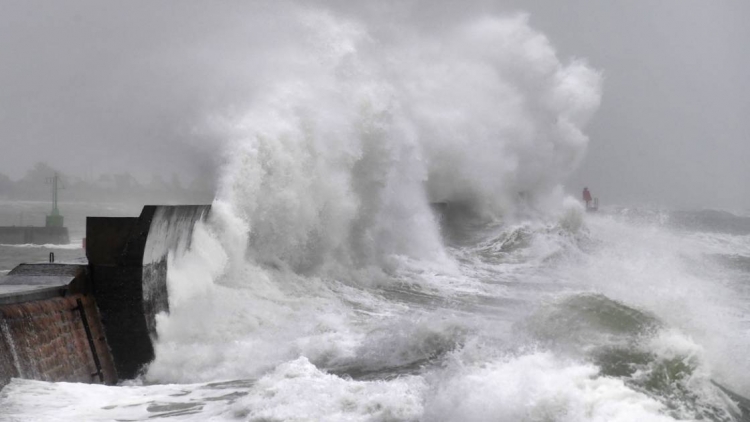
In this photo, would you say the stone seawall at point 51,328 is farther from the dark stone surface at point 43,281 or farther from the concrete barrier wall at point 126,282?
the concrete barrier wall at point 126,282

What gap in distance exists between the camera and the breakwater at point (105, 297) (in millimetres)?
6871

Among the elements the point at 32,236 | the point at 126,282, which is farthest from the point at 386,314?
the point at 32,236

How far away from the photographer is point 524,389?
16.3ft

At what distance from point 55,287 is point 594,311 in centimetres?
511

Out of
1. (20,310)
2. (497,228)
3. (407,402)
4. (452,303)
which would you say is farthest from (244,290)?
(497,228)

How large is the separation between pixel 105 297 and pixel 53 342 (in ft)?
3.72

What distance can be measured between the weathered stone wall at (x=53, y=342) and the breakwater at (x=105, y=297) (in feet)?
0.04

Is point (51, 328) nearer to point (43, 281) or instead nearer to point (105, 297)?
point (43, 281)

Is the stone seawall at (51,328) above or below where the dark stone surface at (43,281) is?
below

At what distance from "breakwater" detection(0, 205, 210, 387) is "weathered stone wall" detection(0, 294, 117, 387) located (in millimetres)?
11

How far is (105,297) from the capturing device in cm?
781

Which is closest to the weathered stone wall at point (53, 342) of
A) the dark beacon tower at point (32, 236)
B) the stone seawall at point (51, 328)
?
the stone seawall at point (51, 328)

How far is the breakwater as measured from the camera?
22.5 ft

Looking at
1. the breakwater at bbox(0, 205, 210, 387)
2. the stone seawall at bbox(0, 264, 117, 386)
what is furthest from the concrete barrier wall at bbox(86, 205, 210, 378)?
the stone seawall at bbox(0, 264, 117, 386)
